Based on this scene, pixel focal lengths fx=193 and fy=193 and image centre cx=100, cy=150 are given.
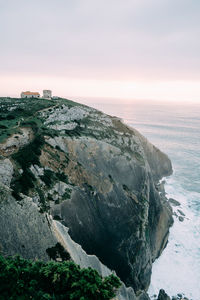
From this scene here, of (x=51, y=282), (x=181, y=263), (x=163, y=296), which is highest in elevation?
(x=51, y=282)

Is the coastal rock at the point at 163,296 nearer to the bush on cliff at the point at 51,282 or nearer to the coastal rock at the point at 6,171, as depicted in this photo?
the bush on cliff at the point at 51,282

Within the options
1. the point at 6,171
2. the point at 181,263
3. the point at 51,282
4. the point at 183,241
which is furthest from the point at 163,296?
the point at 6,171

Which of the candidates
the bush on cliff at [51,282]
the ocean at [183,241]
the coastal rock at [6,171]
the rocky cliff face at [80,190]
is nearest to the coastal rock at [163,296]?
the ocean at [183,241]

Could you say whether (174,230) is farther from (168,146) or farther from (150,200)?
(168,146)

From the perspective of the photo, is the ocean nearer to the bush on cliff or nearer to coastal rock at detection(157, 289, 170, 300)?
coastal rock at detection(157, 289, 170, 300)

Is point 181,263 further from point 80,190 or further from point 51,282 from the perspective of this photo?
point 51,282

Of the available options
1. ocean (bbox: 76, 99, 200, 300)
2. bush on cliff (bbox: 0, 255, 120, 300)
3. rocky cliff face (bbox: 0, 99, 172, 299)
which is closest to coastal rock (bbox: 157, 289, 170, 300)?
ocean (bbox: 76, 99, 200, 300)

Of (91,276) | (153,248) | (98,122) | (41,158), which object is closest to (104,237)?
(153,248)

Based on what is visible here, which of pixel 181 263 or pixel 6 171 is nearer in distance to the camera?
pixel 6 171
